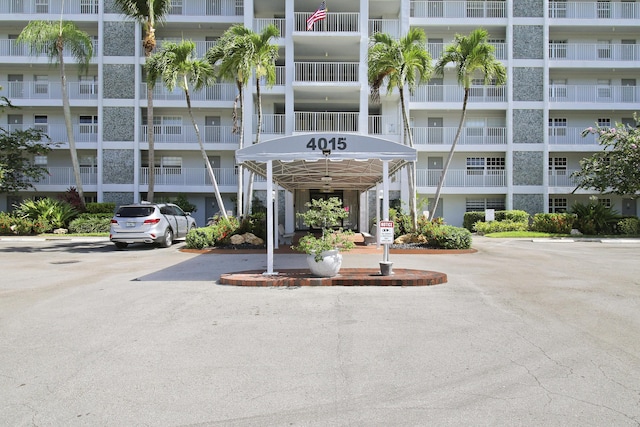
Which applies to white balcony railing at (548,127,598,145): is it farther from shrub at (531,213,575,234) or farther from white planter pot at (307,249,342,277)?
white planter pot at (307,249,342,277)

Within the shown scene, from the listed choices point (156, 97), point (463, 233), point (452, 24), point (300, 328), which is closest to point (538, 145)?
point (452, 24)

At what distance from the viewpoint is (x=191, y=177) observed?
28844 millimetres

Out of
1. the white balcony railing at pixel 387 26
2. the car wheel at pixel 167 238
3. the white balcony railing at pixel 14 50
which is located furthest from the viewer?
the white balcony railing at pixel 14 50

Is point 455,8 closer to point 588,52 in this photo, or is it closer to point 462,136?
point 462,136

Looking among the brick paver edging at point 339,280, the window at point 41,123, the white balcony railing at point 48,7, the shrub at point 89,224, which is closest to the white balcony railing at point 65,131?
the window at point 41,123

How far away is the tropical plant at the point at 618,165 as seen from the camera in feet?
77.0

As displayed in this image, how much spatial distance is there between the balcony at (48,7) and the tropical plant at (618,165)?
1230 inches

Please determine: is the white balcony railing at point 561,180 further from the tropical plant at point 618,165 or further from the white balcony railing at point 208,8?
the white balcony railing at point 208,8

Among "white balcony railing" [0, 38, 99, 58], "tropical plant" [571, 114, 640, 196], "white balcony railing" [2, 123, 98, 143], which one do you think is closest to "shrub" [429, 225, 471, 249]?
"tropical plant" [571, 114, 640, 196]

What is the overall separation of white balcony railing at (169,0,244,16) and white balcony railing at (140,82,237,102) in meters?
4.96

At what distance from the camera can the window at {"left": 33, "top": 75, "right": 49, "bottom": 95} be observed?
29719 millimetres

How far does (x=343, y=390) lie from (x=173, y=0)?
30.8 m

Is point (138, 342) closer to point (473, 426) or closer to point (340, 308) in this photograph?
point (340, 308)

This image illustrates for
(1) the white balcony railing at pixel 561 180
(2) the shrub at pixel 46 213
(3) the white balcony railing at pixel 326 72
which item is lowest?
(2) the shrub at pixel 46 213
